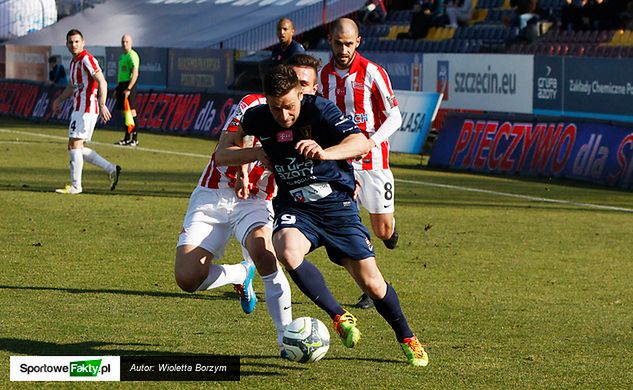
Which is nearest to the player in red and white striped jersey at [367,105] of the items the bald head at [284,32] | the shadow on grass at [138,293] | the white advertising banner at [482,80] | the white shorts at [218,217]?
the shadow on grass at [138,293]

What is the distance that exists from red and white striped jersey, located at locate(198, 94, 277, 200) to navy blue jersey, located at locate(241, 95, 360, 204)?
0.67 meters

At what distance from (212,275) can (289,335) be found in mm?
1623

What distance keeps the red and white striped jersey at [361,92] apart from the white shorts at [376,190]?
0.29 metres

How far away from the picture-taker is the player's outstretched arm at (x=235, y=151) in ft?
26.0

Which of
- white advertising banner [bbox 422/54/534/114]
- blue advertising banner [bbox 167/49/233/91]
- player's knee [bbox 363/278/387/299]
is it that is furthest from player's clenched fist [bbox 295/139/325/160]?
blue advertising banner [bbox 167/49/233/91]

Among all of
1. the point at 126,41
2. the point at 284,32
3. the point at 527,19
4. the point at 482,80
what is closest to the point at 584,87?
the point at 482,80

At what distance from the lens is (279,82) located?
7.32m

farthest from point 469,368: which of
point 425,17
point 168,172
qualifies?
point 425,17

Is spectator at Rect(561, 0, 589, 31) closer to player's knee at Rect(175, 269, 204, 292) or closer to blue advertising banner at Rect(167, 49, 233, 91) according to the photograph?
blue advertising banner at Rect(167, 49, 233, 91)

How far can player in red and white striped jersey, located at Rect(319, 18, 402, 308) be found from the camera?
1012cm

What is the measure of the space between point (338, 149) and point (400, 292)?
3.47 meters

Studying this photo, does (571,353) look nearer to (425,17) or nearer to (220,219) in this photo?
(220,219)

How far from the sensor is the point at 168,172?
2192 cm

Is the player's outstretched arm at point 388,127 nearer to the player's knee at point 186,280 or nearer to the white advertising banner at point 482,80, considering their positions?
the player's knee at point 186,280
